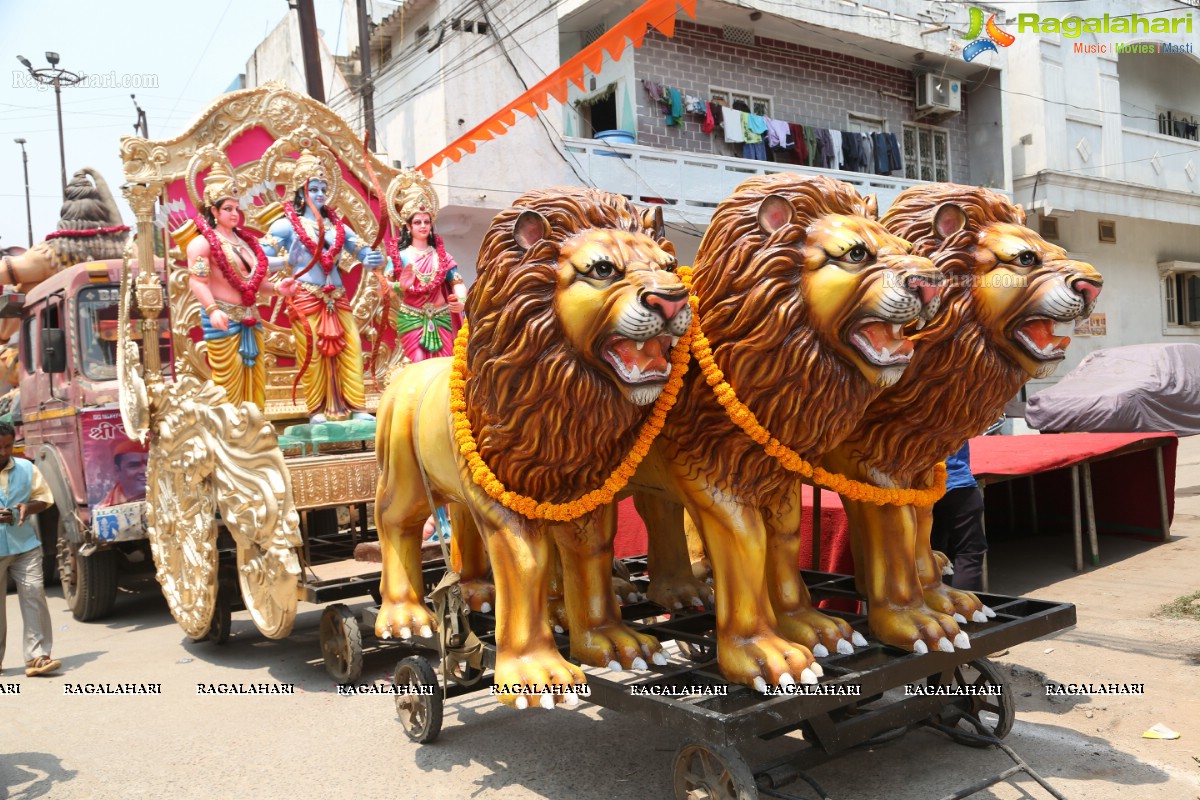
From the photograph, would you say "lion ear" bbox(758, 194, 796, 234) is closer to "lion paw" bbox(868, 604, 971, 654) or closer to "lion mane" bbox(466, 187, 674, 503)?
"lion mane" bbox(466, 187, 674, 503)

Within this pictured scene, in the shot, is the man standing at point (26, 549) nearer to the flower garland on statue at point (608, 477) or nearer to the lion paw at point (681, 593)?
the flower garland on statue at point (608, 477)

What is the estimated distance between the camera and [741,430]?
9.96ft

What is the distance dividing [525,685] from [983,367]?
6.05 ft

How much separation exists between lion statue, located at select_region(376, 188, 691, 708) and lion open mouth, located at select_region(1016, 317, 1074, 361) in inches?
47.0

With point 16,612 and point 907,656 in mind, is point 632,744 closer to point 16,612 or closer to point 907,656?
point 907,656

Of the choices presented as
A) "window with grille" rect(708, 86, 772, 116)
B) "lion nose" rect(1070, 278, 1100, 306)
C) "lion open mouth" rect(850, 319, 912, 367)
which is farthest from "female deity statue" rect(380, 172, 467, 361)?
"window with grille" rect(708, 86, 772, 116)

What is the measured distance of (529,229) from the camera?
9.69 ft

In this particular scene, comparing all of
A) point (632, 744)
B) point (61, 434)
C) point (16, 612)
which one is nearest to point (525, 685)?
point (632, 744)

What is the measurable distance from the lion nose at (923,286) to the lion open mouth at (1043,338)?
1.63 ft

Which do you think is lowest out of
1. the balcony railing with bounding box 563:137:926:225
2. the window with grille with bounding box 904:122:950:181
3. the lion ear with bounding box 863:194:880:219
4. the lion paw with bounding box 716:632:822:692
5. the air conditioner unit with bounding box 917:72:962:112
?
the lion paw with bounding box 716:632:822:692

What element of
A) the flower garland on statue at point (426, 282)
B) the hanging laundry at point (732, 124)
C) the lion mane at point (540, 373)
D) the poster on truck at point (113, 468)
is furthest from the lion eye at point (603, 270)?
the hanging laundry at point (732, 124)

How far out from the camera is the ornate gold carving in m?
4.87

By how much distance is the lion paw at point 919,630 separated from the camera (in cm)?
315

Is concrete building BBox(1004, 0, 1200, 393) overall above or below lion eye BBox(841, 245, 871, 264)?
above
